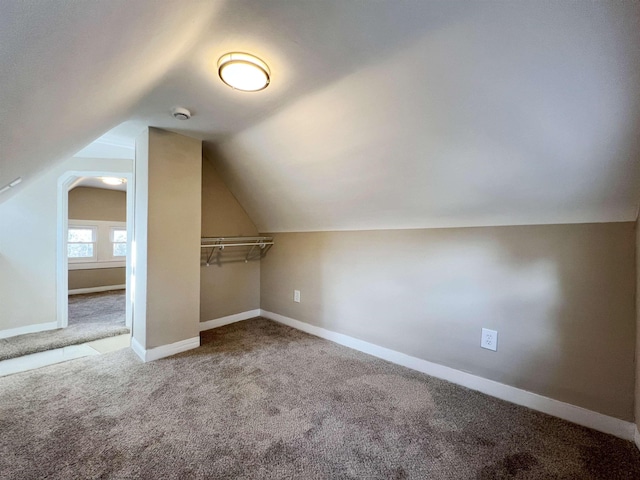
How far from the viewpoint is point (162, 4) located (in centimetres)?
86

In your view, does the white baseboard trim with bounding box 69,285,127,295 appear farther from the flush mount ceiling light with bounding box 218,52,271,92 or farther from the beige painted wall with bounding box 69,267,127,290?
the flush mount ceiling light with bounding box 218,52,271,92

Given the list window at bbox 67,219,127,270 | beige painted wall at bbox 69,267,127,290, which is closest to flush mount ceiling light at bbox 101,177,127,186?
window at bbox 67,219,127,270

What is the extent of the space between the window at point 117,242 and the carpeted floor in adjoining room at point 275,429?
4548mm

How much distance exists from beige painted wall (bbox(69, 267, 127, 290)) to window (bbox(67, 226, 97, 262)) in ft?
0.87

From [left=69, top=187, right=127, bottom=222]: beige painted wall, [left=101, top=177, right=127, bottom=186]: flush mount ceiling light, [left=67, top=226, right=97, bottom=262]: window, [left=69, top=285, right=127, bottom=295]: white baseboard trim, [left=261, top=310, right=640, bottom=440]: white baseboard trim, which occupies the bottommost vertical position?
[left=69, top=285, right=127, bottom=295]: white baseboard trim

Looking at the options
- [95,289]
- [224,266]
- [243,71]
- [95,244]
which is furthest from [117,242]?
[243,71]

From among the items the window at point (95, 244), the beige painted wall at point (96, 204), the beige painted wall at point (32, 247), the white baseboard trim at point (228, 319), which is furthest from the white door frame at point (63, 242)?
the beige painted wall at point (96, 204)

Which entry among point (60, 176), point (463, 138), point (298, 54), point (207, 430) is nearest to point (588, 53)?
point (463, 138)

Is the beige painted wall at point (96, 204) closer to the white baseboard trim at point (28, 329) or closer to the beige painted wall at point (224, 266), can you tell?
the white baseboard trim at point (28, 329)

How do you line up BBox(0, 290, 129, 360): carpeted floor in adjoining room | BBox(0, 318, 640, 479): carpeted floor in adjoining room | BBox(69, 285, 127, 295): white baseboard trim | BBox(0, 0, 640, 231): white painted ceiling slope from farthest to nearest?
BBox(69, 285, 127, 295): white baseboard trim, BBox(0, 290, 129, 360): carpeted floor in adjoining room, BBox(0, 318, 640, 479): carpeted floor in adjoining room, BBox(0, 0, 640, 231): white painted ceiling slope

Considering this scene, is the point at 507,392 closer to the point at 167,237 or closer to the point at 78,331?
the point at 167,237

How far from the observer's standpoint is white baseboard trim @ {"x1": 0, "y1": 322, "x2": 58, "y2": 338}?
110 inches

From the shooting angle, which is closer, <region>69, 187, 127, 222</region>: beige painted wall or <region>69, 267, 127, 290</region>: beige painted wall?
<region>69, 267, 127, 290</region>: beige painted wall

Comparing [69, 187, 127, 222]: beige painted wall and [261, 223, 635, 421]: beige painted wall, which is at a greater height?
[69, 187, 127, 222]: beige painted wall
